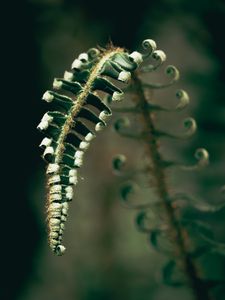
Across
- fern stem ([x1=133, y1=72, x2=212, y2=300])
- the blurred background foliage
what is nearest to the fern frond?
fern stem ([x1=133, y1=72, x2=212, y2=300])

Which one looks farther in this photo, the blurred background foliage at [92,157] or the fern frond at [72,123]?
the blurred background foliage at [92,157]

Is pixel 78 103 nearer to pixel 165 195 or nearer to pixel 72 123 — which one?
pixel 72 123

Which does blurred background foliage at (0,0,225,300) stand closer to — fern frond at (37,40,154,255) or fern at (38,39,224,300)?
fern at (38,39,224,300)

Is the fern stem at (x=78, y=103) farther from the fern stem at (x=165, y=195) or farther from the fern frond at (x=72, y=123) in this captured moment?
the fern stem at (x=165, y=195)

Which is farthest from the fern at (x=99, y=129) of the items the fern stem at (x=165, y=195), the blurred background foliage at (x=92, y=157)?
the blurred background foliage at (x=92, y=157)

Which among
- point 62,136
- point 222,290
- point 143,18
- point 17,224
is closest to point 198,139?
point 143,18

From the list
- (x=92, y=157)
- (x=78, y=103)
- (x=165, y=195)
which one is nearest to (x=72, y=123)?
(x=78, y=103)
